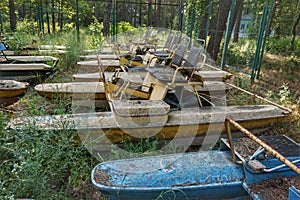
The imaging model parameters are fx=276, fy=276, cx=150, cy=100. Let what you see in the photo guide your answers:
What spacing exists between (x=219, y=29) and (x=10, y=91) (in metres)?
6.14

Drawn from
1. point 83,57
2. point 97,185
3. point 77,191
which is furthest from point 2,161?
point 83,57

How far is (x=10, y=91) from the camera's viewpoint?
4.05 meters

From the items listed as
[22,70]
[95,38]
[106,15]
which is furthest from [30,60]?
[106,15]

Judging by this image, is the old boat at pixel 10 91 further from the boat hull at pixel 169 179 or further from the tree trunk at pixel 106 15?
the tree trunk at pixel 106 15

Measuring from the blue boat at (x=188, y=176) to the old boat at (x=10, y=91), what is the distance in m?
2.49

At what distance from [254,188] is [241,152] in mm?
441

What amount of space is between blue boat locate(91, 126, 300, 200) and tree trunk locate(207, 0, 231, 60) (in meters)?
6.22

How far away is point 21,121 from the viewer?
2.86m

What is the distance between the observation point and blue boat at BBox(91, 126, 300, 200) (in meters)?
2.12

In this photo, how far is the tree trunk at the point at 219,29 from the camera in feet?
26.0

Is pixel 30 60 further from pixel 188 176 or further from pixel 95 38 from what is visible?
pixel 188 176

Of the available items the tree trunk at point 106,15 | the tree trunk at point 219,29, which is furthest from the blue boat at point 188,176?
the tree trunk at point 106,15

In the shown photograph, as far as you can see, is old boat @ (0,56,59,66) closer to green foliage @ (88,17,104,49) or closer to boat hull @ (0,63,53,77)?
boat hull @ (0,63,53,77)

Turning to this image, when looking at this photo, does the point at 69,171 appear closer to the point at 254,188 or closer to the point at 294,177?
the point at 254,188
